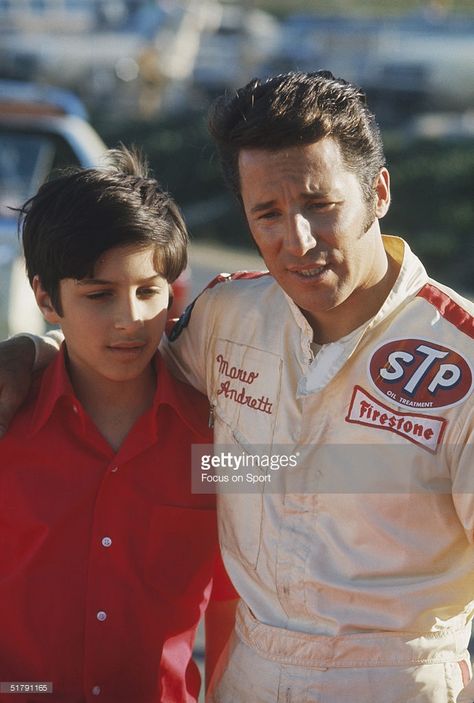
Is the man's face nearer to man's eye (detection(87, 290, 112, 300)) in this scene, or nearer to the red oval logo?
the red oval logo

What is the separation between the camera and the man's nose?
7.46 feet

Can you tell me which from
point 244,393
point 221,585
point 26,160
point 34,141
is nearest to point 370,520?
point 244,393

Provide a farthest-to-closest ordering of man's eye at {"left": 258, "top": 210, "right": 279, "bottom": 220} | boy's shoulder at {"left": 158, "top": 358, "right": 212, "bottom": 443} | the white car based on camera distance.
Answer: the white car, boy's shoulder at {"left": 158, "top": 358, "right": 212, "bottom": 443}, man's eye at {"left": 258, "top": 210, "right": 279, "bottom": 220}

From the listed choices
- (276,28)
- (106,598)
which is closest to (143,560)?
(106,598)

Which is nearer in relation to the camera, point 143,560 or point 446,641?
point 446,641

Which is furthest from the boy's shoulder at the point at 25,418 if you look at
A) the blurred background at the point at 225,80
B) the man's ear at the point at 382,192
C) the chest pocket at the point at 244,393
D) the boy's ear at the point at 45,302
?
the blurred background at the point at 225,80

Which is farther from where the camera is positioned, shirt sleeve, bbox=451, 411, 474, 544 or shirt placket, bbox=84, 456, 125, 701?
shirt placket, bbox=84, 456, 125, 701

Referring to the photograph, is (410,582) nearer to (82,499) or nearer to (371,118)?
(82,499)

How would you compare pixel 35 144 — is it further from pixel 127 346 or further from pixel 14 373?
pixel 127 346

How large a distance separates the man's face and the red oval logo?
14 centimetres

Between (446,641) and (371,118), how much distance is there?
1.08m

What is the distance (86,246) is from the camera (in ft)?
8.09

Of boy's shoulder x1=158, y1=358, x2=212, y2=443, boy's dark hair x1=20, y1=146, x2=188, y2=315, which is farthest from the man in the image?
boy's dark hair x1=20, y1=146, x2=188, y2=315

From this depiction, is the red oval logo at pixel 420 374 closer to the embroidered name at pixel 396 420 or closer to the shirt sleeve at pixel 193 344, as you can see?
the embroidered name at pixel 396 420
